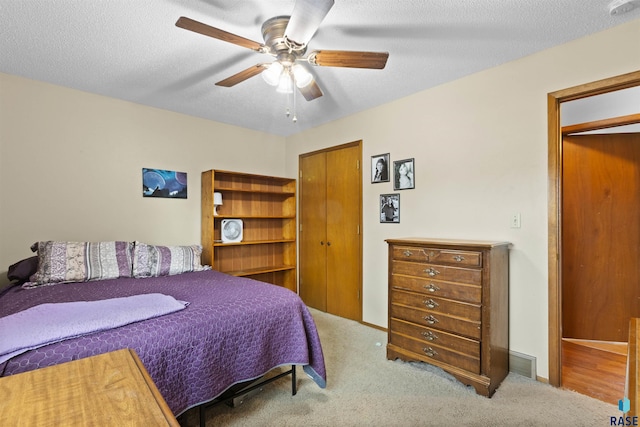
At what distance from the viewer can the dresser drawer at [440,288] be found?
2072 mm

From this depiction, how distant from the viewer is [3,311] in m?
1.65

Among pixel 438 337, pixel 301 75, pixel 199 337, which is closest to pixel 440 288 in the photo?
pixel 438 337

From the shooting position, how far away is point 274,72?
1.98 metres

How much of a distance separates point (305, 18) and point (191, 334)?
1667 millimetres

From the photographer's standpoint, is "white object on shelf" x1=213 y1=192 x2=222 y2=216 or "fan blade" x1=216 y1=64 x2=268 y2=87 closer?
"fan blade" x1=216 y1=64 x2=268 y2=87

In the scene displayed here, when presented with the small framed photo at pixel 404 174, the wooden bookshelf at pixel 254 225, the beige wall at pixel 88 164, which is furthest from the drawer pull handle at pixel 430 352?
the beige wall at pixel 88 164

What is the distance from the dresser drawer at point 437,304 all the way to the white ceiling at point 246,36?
1839 millimetres

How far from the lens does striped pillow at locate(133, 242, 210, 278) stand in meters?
2.69

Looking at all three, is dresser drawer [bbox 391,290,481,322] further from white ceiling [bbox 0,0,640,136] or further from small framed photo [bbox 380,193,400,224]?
white ceiling [bbox 0,0,640,136]

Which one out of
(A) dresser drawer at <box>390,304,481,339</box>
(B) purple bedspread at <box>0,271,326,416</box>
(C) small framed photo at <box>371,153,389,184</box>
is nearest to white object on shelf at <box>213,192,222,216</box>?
(B) purple bedspread at <box>0,271,326,416</box>

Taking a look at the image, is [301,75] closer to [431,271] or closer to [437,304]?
[431,271]

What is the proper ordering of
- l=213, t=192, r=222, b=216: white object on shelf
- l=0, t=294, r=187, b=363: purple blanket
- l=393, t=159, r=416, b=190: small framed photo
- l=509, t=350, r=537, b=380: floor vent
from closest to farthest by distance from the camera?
1. l=0, t=294, r=187, b=363: purple blanket
2. l=509, t=350, r=537, b=380: floor vent
3. l=393, t=159, r=416, b=190: small framed photo
4. l=213, t=192, r=222, b=216: white object on shelf

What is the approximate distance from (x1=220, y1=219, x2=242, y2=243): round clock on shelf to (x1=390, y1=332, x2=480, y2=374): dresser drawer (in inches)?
83.4

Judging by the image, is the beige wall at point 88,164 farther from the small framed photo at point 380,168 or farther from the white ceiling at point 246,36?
the small framed photo at point 380,168
